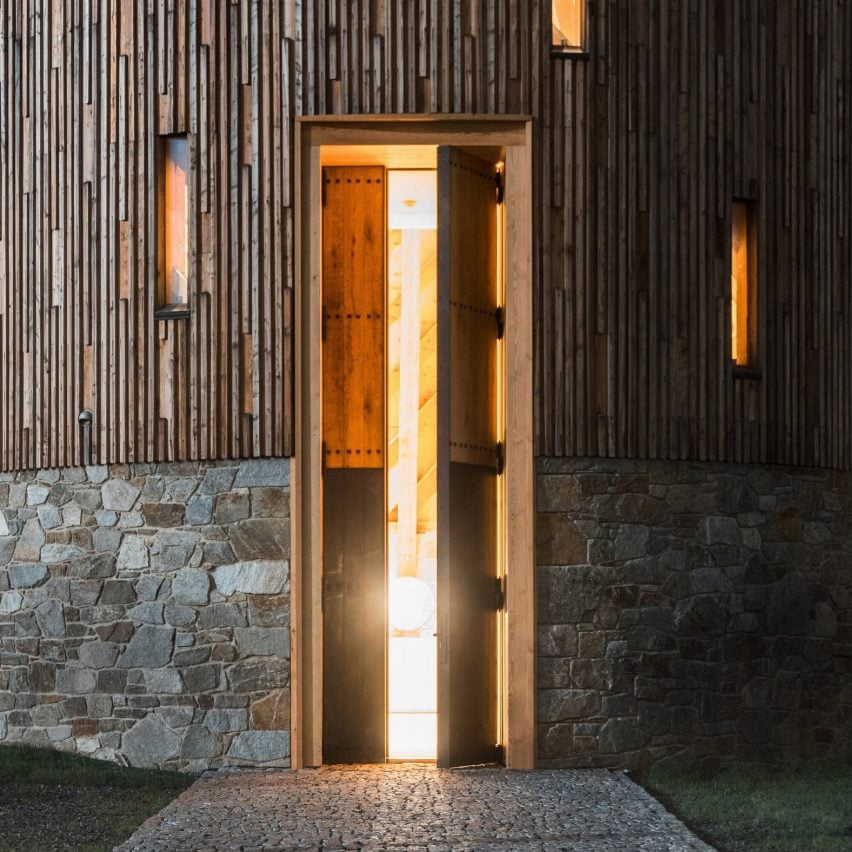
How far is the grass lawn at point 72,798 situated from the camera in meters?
8.78

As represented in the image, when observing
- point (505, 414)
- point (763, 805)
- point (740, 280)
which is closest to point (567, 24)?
point (740, 280)

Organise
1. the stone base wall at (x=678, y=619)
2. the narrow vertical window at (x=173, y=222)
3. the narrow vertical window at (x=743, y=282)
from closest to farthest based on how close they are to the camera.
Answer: the stone base wall at (x=678, y=619), the narrow vertical window at (x=173, y=222), the narrow vertical window at (x=743, y=282)

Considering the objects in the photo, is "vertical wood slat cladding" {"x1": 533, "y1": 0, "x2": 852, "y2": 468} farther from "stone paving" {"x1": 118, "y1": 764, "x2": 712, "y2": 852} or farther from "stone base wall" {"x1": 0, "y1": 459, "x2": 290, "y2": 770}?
"stone paving" {"x1": 118, "y1": 764, "x2": 712, "y2": 852}

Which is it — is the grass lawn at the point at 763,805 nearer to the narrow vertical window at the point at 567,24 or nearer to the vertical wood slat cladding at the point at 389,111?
the vertical wood slat cladding at the point at 389,111

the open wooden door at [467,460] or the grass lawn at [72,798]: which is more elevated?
the open wooden door at [467,460]

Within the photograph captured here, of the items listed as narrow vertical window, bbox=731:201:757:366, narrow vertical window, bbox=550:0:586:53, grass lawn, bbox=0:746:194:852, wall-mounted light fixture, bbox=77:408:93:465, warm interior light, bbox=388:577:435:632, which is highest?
narrow vertical window, bbox=550:0:586:53

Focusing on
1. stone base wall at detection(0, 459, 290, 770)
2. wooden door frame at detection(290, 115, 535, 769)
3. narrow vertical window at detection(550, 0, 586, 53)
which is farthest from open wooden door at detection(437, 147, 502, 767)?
stone base wall at detection(0, 459, 290, 770)

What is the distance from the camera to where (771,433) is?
11875 mm

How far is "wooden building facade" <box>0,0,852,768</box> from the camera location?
1103 centimetres

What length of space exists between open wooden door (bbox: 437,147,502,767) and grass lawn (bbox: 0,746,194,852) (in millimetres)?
1922

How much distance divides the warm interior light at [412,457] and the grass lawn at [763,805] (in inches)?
153

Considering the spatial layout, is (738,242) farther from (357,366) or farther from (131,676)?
(131,676)

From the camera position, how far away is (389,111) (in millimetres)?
11109

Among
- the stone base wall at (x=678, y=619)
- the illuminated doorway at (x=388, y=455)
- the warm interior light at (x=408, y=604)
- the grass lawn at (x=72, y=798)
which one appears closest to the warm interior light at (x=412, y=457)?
the warm interior light at (x=408, y=604)
